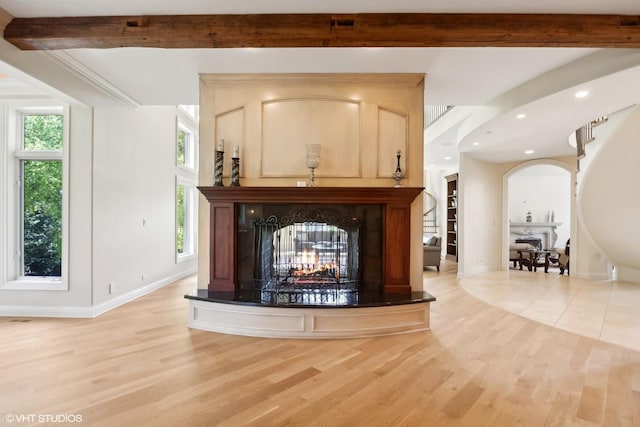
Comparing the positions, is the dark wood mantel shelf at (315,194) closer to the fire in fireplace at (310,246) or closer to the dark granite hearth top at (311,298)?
the fire in fireplace at (310,246)

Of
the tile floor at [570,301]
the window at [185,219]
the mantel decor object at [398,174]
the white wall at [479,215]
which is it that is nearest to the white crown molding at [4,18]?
the window at [185,219]

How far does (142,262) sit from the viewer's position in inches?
188

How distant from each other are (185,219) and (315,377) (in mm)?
5251

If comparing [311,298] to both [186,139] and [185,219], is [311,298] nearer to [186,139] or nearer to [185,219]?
[185,219]

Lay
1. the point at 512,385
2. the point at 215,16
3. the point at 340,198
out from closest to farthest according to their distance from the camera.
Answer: the point at 512,385
the point at 215,16
the point at 340,198

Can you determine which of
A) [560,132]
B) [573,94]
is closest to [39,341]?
[573,94]

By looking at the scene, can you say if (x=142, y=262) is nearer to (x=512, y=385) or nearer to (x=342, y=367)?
(x=342, y=367)

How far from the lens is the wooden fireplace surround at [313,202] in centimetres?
336

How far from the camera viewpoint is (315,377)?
2350 millimetres

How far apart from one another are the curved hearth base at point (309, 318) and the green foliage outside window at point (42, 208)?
2.28 metres

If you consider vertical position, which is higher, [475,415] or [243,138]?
[243,138]

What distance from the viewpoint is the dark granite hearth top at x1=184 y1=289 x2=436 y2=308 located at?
3.10 metres

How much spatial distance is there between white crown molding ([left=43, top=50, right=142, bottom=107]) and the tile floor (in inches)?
242

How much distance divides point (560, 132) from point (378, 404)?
546 centimetres
